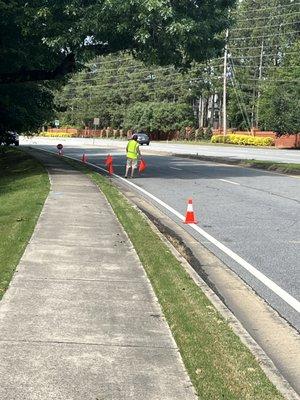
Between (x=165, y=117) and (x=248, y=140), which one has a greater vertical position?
(x=165, y=117)

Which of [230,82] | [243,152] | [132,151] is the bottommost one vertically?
[243,152]

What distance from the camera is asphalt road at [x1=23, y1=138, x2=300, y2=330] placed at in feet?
26.0

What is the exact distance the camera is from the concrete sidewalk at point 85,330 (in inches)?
162

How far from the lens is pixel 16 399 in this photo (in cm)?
387

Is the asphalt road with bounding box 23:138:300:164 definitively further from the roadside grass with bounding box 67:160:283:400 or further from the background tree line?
the roadside grass with bounding box 67:160:283:400

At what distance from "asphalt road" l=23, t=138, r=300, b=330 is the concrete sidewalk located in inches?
65.7

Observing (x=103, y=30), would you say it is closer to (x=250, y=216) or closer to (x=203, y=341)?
(x=250, y=216)

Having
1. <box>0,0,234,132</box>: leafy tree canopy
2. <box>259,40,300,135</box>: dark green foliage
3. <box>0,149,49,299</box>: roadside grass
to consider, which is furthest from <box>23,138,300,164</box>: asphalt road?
<box>0,149,49,299</box>: roadside grass

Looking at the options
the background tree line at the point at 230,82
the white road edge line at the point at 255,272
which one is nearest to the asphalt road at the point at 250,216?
the white road edge line at the point at 255,272

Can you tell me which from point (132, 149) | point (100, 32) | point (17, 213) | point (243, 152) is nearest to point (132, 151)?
point (132, 149)

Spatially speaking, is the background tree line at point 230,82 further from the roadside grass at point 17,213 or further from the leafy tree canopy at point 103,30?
the roadside grass at point 17,213

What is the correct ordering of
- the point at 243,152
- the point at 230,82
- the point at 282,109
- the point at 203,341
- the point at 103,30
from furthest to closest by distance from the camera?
the point at 230,82
the point at 282,109
the point at 243,152
the point at 103,30
the point at 203,341

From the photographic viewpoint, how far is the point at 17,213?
12.5 meters

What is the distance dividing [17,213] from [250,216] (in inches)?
196
